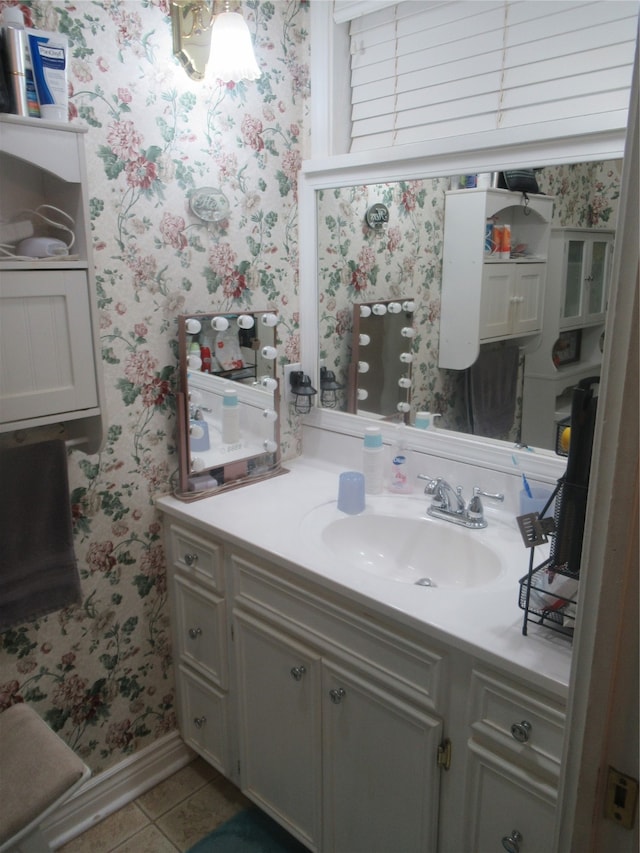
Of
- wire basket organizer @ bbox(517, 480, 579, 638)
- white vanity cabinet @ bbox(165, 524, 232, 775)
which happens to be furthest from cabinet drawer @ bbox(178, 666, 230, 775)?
wire basket organizer @ bbox(517, 480, 579, 638)

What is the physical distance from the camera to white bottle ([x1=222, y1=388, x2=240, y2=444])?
6.02ft

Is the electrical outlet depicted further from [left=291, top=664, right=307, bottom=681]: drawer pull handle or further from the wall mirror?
[left=291, top=664, right=307, bottom=681]: drawer pull handle

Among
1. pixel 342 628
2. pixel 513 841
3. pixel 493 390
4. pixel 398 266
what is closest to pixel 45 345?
pixel 342 628

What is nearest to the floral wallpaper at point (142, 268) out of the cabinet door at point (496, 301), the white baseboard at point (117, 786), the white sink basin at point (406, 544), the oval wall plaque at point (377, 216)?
the white baseboard at point (117, 786)

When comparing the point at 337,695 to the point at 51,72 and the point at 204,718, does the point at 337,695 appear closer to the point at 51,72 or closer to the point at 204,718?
the point at 204,718

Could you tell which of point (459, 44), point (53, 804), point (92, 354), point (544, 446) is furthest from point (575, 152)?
point (53, 804)

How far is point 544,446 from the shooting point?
1541 mm

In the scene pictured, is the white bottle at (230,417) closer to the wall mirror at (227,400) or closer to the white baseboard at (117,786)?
the wall mirror at (227,400)

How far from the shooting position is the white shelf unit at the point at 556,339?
4.52ft

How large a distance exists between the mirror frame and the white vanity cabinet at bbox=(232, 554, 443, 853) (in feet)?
1.99

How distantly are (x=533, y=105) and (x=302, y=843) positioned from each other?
190 cm

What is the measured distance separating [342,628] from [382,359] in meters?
0.84

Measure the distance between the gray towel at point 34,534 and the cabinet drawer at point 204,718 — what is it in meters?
0.52

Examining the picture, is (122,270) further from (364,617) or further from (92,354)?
(364,617)
